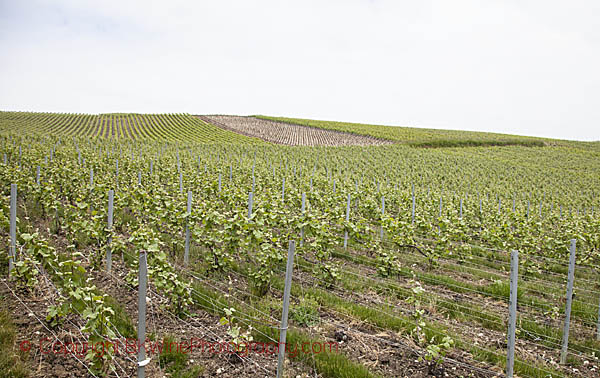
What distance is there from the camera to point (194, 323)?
4746 mm

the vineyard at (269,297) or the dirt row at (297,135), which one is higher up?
the dirt row at (297,135)

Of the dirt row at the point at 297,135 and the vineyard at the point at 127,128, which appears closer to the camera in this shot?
the vineyard at the point at 127,128

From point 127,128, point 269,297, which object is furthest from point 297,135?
point 269,297

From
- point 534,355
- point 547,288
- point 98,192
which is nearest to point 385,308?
point 534,355

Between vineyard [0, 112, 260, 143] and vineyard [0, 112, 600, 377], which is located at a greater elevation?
vineyard [0, 112, 260, 143]

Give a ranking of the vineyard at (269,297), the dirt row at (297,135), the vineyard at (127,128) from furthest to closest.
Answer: the dirt row at (297,135)
the vineyard at (127,128)
the vineyard at (269,297)

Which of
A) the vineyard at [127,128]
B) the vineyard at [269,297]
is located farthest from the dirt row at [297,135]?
the vineyard at [269,297]

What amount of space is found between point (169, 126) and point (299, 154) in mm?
28116

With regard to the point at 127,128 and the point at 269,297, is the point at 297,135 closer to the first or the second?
the point at 127,128

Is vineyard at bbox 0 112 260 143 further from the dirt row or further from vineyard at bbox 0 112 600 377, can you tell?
vineyard at bbox 0 112 600 377

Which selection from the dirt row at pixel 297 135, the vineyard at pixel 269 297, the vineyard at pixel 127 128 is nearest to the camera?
the vineyard at pixel 269 297

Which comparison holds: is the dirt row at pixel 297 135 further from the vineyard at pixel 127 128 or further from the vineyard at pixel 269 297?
the vineyard at pixel 269 297

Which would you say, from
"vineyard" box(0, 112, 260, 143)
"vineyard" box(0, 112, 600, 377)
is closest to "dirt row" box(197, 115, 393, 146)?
"vineyard" box(0, 112, 260, 143)

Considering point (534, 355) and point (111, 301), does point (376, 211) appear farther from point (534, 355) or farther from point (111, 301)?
point (111, 301)
